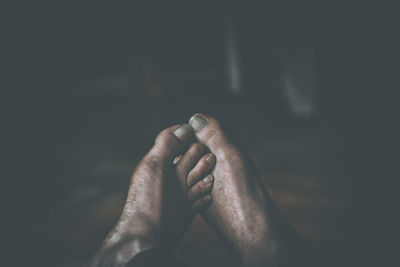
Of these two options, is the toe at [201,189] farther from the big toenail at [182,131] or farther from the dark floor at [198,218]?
the dark floor at [198,218]

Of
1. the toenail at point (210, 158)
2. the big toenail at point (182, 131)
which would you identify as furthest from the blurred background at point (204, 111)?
the big toenail at point (182, 131)

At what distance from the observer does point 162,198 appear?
1.02m

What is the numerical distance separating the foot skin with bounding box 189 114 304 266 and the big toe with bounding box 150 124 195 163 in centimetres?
4

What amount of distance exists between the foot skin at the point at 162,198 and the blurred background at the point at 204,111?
410mm

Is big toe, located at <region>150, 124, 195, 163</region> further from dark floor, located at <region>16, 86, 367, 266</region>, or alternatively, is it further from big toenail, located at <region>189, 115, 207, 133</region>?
dark floor, located at <region>16, 86, 367, 266</region>

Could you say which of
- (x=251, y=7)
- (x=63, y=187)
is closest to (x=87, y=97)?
(x=251, y=7)

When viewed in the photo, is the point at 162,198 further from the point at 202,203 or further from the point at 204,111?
the point at 204,111

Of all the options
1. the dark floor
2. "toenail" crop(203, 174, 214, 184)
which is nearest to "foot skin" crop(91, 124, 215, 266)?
"toenail" crop(203, 174, 214, 184)

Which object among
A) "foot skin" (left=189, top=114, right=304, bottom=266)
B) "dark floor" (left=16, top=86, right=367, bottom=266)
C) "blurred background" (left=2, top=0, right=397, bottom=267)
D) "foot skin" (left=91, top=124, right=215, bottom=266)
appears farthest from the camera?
"blurred background" (left=2, top=0, right=397, bottom=267)

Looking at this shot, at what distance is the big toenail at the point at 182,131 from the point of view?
1090 mm

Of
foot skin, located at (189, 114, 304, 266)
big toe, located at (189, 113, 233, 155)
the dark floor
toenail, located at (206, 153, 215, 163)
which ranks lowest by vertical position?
the dark floor

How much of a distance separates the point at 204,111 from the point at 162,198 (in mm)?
2602

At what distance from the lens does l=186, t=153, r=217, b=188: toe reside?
1124mm

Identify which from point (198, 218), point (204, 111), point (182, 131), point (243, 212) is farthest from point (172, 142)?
point (204, 111)
